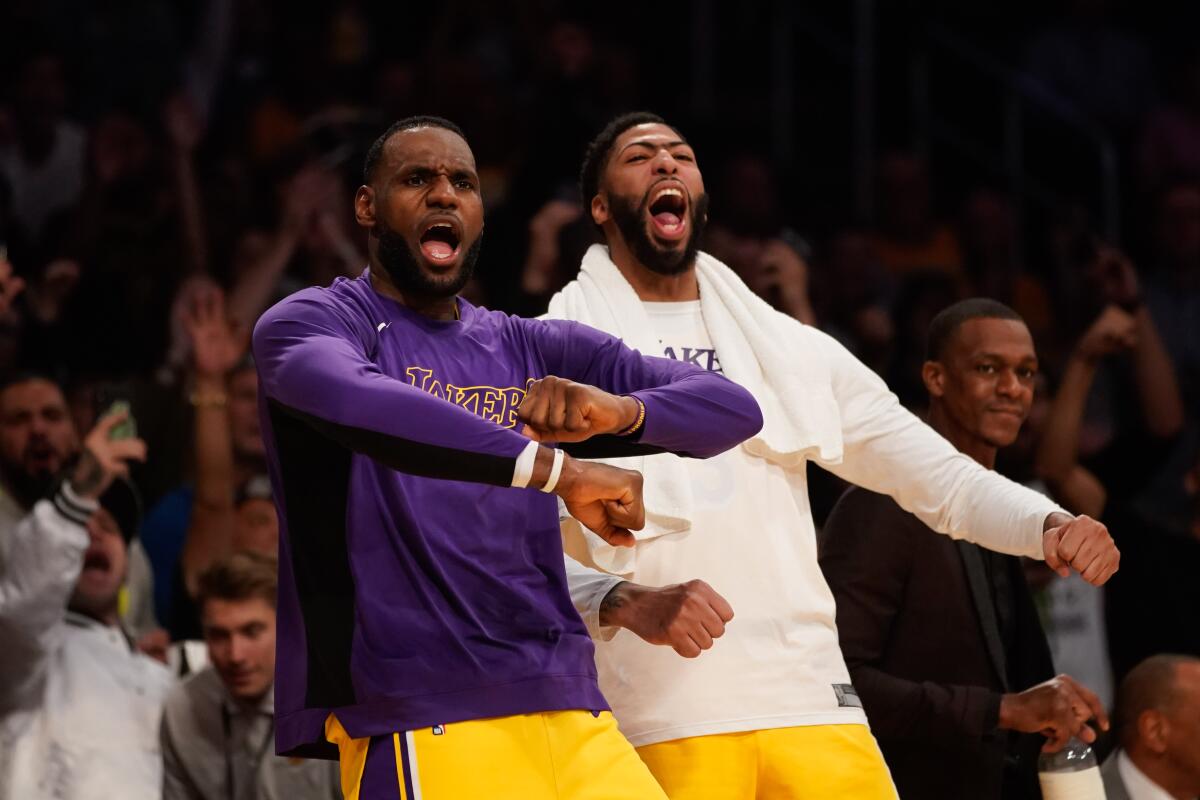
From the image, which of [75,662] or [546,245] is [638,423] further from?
[546,245]

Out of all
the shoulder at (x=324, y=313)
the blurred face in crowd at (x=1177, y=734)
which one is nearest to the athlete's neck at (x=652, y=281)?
the shoulder at (x=324, y=313)

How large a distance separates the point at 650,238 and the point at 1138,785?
2.18 metres

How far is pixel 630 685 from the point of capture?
3.76 m

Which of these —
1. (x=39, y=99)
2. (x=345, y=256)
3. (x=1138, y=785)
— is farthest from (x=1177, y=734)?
(x=39, y=99)

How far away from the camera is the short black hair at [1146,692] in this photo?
5.03 meters

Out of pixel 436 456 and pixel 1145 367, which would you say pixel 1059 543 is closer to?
pixel 436 456

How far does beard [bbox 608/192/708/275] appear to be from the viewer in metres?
4.18

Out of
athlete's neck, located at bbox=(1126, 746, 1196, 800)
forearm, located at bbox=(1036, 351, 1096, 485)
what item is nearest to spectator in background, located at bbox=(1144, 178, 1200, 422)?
forearm, located at bbox=(1036, 351, 1096, 485)

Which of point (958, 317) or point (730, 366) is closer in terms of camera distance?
point (730, 366)

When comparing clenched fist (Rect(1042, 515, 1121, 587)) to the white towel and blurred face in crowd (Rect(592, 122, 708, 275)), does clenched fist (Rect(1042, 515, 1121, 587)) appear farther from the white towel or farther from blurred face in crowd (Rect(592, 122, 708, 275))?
blurred face in crowd (Rect(592, 122, 708, 275))

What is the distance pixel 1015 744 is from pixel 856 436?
3.47 ft

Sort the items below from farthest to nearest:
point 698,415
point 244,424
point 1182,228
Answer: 1. point 1182,228
2. point 244,424
3. point 698,415

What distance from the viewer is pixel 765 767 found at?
3.69 metres

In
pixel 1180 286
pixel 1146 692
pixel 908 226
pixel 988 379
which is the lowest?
pixel 1146 692
